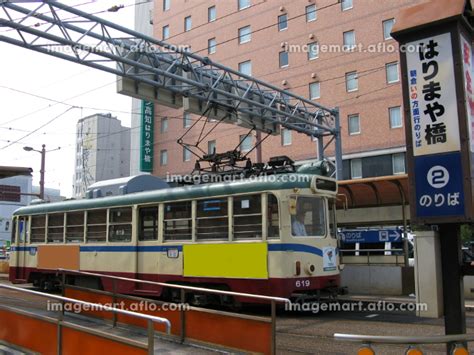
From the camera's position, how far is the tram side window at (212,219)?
11.0 m

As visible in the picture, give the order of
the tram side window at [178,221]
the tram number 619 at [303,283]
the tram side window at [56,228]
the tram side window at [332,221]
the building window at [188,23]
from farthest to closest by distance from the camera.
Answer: the building window at [188,23]
the tram side window at [56,228]
the tram side window at [178,221]
the tram side window at [332,221]
the tram number 619 at [303,283]

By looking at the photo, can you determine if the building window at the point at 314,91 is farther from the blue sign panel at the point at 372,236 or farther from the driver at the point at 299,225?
the driver at the point at 299,225

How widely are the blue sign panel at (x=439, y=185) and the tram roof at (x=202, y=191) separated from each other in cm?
618

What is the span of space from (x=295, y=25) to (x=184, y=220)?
2512 centimetres

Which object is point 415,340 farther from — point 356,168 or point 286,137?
point 286,137

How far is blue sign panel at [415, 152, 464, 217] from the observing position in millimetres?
4117

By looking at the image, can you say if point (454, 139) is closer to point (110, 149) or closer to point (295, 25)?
point (295, 25)

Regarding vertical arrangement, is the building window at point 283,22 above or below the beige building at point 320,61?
above

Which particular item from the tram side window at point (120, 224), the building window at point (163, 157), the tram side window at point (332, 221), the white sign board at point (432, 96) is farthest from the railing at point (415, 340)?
the building window at point (163, 157)

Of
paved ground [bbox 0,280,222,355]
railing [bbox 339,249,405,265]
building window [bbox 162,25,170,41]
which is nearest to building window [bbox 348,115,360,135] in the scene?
railing [bbox 339,249,405,265]

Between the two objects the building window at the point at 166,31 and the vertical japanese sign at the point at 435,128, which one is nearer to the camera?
the vertical japanese sign at the point at 435,128

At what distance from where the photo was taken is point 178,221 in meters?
11.8

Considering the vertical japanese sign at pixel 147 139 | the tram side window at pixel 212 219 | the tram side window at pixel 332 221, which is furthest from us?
the vertical japanese sign at pixel 147 139

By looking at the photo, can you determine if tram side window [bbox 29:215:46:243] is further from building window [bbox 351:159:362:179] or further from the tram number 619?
building window [bbox 351:159:362:179]
